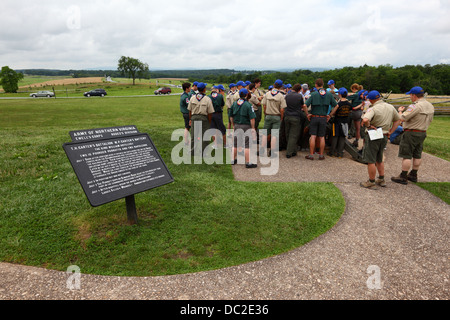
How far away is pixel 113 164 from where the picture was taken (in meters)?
4.43

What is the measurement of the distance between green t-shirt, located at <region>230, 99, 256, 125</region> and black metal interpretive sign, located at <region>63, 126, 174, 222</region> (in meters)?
3.47

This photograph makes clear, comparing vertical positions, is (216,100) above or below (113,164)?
above

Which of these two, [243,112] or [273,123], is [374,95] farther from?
[243,112]

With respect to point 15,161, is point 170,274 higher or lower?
lower

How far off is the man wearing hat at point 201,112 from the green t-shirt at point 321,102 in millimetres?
3120

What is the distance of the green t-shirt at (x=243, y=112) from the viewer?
7657 millimetres

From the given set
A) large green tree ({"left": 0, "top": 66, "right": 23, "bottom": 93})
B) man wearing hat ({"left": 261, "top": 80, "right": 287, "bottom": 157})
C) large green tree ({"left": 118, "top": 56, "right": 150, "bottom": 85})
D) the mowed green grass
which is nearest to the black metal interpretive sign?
the mowed green grass

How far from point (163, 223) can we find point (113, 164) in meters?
1.37

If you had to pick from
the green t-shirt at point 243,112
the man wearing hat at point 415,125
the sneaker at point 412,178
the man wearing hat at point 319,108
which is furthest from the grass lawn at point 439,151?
the green t-shirt at point 243,112

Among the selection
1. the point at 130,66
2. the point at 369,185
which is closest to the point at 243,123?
the point at 369,185

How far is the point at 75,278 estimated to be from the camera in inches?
142
